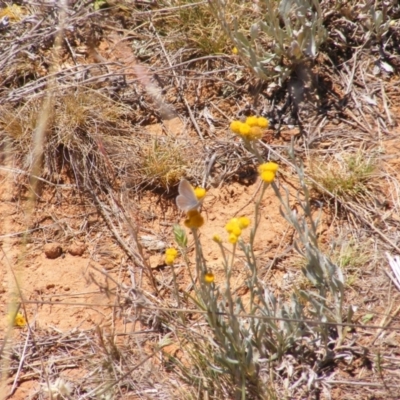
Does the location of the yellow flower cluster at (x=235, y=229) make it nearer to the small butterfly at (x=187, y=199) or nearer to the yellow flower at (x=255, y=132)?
the small butterfly at (x=187, y=199)

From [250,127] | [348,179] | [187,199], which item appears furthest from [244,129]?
[348,179]

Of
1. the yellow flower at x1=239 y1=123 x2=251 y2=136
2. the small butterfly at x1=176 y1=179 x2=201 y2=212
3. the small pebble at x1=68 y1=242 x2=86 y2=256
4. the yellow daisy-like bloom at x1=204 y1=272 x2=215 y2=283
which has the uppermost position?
the yellow flower at x1=239 y1=123 x2=251 y2=136

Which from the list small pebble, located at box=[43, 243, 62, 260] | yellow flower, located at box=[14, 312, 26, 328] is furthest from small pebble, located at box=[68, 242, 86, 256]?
yellow flower, located at box=[14, 312, 26, 328]

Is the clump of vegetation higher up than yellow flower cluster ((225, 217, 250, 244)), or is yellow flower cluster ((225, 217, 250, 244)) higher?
yellow flower cluster ((225, 217, 250, 244))

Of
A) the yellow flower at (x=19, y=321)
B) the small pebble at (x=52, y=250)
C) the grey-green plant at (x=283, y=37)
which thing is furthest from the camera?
the grey-green plant at (x=283, y=37)

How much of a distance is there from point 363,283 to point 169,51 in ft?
5.64

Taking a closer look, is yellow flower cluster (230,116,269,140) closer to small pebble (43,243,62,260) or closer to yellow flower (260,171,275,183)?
yellow flower (260,171,275,183)

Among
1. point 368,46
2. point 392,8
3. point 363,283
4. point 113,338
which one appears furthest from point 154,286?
point 392,8

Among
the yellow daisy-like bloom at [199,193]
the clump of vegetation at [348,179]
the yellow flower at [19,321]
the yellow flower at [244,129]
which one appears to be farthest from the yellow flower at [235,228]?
the yellow flower at [19,321]

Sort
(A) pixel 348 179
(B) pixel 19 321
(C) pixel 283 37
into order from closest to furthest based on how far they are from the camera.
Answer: (B) pixel 19 321 → (A) pixel 348 179 → (C) pixel 283 37

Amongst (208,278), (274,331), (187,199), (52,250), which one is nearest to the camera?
(187,199)

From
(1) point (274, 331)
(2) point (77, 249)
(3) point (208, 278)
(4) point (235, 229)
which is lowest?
(2) point (77, 249)

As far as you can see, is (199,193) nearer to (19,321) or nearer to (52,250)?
(19,321)

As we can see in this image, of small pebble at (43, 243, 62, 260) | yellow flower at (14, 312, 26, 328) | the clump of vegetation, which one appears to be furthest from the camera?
small pebble at (43, 243, 62, 260)
